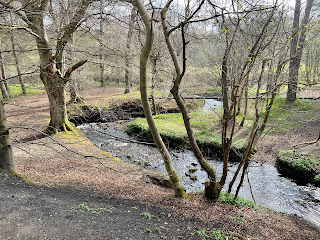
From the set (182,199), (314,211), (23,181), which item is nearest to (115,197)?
(182,199)

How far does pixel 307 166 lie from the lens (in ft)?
31.6

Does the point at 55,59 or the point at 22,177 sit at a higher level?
the point at 55,59

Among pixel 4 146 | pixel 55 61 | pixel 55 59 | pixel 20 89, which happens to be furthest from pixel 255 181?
pixel 20 89

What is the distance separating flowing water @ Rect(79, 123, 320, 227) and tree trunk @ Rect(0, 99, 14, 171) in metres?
2.09

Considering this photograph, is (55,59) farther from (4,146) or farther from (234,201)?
(234,201)

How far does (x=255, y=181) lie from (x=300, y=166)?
82.9 inches

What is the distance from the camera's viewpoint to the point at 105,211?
4863 mm

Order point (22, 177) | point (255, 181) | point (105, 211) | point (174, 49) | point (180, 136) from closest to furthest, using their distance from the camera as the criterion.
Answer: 1. point (105, 211)
2. point (22, 177)
3. point (174, 49)
4. point (255, 181)
5. point (180, 136)

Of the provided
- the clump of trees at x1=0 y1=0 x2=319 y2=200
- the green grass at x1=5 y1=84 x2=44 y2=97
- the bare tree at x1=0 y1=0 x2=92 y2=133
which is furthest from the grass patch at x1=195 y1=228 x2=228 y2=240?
the bare tree at x1=0 y1=0 x2=92 y2=133

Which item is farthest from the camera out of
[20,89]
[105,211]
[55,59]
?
[20,89]

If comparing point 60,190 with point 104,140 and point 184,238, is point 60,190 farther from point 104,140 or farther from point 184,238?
point 104,140

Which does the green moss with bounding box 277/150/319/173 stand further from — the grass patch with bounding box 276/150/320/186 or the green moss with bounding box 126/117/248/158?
the green moss with bounding box 126/117/248/158

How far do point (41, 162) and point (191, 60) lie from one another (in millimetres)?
15672

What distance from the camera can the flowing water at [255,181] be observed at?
7926 millimetres
